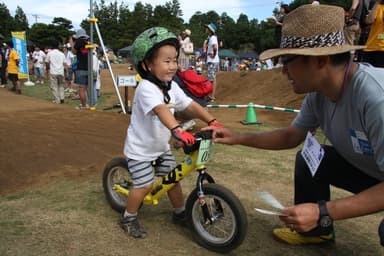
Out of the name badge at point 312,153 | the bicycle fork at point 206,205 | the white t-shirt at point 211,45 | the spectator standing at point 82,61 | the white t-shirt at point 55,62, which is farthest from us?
the white t-shirt at point 55,62

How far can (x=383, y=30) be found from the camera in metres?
4.66

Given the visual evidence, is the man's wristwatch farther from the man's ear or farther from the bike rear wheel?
the bike rear wheel

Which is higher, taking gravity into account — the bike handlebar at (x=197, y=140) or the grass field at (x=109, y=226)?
the bike handlebar at (x=197, y=140)

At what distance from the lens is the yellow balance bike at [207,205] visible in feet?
7.79

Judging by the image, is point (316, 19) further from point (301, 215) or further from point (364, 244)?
point (364, 244)

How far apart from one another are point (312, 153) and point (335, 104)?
0.36 m

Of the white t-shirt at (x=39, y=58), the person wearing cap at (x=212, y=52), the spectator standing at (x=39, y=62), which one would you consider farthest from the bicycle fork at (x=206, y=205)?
the white t-shirt at (x=39, y=58)

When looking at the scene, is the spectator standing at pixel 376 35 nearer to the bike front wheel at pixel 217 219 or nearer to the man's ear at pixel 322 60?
the bike front wheel at pixel 217 219

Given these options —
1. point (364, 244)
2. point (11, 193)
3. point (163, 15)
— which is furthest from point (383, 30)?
point (163, 15)

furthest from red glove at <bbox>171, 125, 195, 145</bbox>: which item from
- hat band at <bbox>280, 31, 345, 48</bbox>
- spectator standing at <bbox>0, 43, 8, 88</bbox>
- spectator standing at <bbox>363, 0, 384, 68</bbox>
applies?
spectator standing at <bbox>0, 43, 8, 88</bbox>

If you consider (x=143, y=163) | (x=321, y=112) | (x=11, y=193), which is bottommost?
(x=11, y=193)

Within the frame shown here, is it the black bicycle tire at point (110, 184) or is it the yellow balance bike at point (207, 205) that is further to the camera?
the black bicycle tire at point (110, 184)

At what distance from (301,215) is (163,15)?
74.2 metres

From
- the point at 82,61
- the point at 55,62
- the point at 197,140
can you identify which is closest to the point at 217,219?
the point at 197,140
